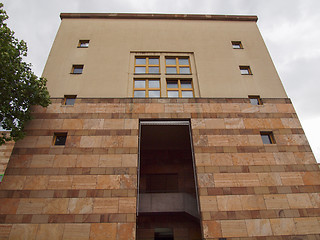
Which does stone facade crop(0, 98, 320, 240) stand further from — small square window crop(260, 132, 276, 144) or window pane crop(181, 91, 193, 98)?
window pane crop(181, 91, 193, 98)

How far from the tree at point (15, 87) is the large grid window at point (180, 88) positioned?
381 inches

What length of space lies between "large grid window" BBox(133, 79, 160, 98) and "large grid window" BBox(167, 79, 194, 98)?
1.07 meters

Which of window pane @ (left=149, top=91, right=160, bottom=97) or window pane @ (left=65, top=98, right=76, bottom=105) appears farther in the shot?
window pane @ (left=149, top=91, right=160, bottom=97)

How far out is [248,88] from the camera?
16172 mm

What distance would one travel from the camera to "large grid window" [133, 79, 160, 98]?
636 inches

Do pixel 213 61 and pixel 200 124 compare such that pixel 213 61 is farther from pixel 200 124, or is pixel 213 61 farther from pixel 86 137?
pixel 86 137

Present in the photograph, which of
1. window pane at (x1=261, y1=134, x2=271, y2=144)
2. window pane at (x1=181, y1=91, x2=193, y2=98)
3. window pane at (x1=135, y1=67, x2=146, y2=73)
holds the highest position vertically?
window pane at (x1=135, y1=67, x2=146, y2=73)

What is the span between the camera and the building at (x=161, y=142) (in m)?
11.1

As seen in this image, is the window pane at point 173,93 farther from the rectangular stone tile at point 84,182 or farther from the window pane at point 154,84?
the rectangular stone tile at point 84,182

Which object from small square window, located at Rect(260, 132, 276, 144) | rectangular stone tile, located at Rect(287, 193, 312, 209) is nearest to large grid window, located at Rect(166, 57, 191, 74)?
small square window, located at Rect(260, 132, 276, 144)

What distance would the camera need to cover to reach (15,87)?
12281 mm

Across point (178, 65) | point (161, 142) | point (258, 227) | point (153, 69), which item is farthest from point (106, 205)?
point (178, 65)

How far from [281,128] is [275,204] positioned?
5698 mm

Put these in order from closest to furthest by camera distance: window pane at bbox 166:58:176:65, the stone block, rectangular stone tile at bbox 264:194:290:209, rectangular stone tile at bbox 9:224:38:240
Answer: rectangular stone tile at bbox 9:224:38:240 → the stone block → rectangular stone tile at bbox 264:194:290:209 → window pane at bbox 166:58:176:65
